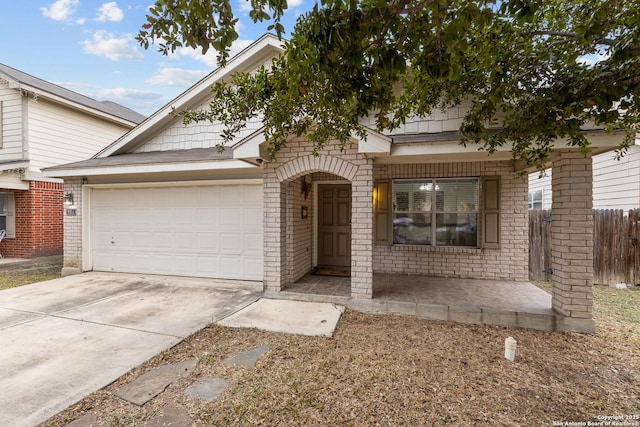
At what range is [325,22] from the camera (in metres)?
2.06

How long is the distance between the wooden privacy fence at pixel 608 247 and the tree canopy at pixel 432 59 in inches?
146

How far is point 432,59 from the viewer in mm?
2420

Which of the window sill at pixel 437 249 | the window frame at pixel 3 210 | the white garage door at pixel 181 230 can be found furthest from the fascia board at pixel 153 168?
the window frame at pixel 3 210

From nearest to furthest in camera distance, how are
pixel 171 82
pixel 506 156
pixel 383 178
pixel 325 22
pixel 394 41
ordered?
pixel 325 22, pixel 394 41, pixel 506 156, pixel 383 178, pixel 171 82

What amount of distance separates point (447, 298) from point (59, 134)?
13517mm

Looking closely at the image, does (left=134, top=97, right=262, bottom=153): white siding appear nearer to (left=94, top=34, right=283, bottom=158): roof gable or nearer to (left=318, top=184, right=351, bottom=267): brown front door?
(left=94, top=34, right=283, bottom=158): roof gable

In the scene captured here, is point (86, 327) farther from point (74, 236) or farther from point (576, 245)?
point (576, 245)

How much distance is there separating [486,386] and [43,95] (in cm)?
1407

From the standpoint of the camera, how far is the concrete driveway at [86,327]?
108 inches

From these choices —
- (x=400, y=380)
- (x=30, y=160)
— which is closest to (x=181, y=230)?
(x=400, y=380)

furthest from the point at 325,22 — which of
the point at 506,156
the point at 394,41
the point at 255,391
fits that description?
the point at 506,156

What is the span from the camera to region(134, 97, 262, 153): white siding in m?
7.37

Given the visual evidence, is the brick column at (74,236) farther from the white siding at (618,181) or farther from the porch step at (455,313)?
the white siding at (618,181)

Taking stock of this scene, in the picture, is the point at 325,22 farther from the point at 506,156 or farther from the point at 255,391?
the point at 506,156
